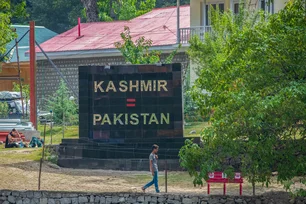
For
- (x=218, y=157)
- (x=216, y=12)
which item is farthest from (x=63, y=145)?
(x=218, y=157)

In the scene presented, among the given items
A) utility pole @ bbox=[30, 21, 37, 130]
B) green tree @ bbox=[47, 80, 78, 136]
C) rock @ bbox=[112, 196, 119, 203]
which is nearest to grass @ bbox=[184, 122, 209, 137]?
green tree @ bbox=[47, 80, 78, 136]

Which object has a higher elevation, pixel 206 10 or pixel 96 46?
pixel 206 10

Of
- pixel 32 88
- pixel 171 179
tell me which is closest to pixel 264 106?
pixel 171 179

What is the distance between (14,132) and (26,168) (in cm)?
572

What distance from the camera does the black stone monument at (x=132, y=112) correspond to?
35.5m

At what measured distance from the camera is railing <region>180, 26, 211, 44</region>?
152ft

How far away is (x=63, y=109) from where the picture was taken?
4656cm

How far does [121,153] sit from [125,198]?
247 inches

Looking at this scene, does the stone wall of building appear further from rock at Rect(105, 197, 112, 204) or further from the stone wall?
rock at Rect(105, 197, 112, 204)

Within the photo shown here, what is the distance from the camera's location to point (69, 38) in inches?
2188

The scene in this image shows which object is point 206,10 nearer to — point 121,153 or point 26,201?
point 121,153

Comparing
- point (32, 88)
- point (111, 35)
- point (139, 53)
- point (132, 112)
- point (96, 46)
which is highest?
point (111, 35)

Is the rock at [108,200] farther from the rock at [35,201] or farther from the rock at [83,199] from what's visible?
the rock at [35,201]

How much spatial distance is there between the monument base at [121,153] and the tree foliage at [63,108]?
9.94 m
